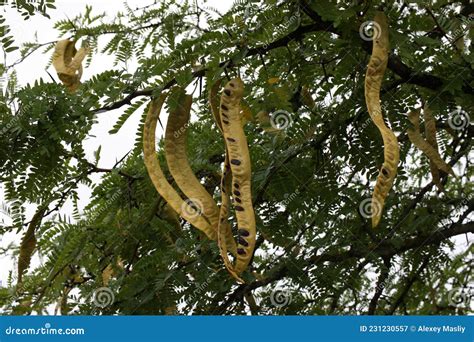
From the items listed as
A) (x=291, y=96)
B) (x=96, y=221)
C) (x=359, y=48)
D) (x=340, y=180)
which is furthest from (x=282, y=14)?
(x=96, y=221)

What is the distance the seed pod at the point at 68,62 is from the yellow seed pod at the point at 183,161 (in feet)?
1.41

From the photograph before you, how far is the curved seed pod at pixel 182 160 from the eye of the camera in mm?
2336

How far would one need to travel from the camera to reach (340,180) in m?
3.47

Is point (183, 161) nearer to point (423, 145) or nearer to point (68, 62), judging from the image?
point (68, 62)

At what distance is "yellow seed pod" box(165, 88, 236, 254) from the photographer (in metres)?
2.33

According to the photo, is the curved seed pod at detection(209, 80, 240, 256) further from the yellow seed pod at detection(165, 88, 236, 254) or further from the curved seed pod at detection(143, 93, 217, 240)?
the curved seed pod at detection(143, 93, 217, 240)

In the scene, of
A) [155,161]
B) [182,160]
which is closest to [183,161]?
[182,160]

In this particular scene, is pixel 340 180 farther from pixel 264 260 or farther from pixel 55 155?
pixel 55 155

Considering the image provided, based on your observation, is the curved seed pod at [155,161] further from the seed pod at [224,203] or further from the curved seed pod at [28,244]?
the curved seed pod at [28,244]

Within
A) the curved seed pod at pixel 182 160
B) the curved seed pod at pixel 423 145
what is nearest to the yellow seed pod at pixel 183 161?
the curved seed pod at pixel 182 160

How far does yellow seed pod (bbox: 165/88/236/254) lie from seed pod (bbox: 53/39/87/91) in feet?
1.41

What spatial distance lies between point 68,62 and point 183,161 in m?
0.68

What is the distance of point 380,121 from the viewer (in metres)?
2.28

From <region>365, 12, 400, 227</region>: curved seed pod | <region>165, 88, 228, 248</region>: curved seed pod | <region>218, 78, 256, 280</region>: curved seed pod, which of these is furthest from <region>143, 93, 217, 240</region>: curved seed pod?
<region>365, 12, 400, 227</region>: curved seed pod
